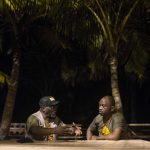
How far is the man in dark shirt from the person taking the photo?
552 cm

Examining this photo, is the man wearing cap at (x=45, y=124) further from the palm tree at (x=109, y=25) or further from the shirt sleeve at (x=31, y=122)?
the palm tree at (x=109, y=25)

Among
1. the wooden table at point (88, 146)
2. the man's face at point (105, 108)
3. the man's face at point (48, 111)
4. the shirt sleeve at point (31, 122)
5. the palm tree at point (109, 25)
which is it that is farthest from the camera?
the palm tree at point (109, 25)

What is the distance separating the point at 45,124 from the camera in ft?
19.1

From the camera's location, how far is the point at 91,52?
46.5 ft

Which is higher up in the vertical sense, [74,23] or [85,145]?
[74,23]

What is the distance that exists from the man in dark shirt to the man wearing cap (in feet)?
0.96

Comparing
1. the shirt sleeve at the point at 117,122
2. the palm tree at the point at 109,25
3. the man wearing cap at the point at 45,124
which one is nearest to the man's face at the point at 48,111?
the man wearing cap at the point at 45,124

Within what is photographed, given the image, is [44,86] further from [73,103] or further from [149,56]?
[149,56]

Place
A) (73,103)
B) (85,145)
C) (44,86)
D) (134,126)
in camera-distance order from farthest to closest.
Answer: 1. (73,103)
2. (44,86)
3. (134,126)
4. (85,145)

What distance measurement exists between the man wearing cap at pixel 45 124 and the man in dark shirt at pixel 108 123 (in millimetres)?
293

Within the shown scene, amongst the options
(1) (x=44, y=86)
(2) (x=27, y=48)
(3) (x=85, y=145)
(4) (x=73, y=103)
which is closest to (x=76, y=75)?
(2) (x=27, y=48)

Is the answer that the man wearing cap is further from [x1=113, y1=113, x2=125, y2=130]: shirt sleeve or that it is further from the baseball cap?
[x1=113, y1=113, x2=125, y2=130]: shirt sleeve

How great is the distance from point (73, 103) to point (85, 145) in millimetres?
20216

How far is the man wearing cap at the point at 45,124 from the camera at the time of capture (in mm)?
5207
